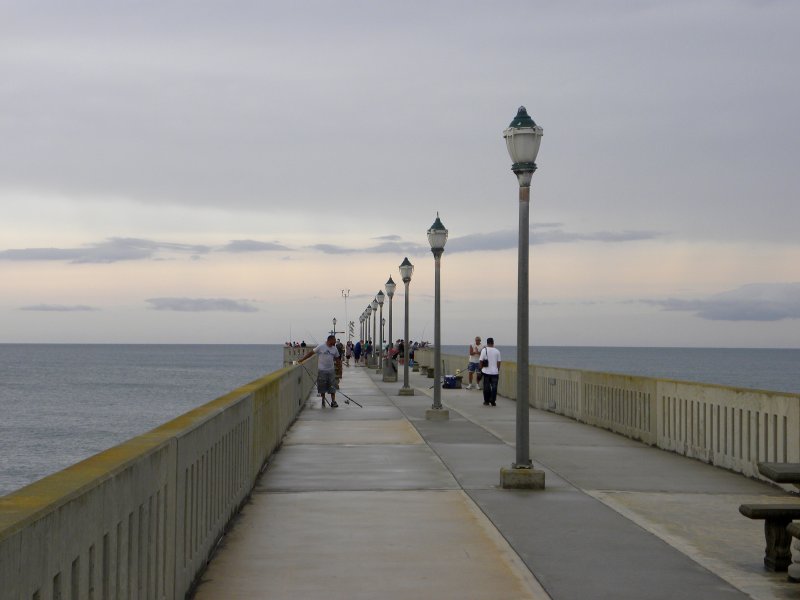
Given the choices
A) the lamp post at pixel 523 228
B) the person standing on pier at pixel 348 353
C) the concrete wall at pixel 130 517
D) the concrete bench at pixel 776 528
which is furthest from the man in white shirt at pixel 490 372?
the person standing on pier at pixel 348 353

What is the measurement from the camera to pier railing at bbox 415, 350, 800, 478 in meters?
12.9

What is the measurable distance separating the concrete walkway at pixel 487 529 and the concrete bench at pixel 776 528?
13cm

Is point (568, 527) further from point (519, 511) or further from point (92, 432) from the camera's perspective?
point (92, 432)

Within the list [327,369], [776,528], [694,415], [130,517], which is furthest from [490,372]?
[130,517]

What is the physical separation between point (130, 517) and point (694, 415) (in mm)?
11666

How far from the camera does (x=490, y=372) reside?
28.2m

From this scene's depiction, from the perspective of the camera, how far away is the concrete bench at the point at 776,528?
7996 millimetres

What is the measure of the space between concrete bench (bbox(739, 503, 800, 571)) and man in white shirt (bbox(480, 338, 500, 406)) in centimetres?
1972

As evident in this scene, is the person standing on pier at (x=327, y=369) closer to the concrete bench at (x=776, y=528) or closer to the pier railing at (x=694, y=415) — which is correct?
the pier railing at (x=694, y=415)

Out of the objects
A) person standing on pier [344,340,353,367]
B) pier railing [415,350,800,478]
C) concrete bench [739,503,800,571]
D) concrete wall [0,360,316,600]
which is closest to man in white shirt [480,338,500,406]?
pier railing [415,350,800,478]

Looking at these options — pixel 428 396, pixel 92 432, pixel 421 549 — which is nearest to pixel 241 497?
pixel 421 549

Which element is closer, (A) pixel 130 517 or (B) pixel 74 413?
(A) pixel 130 517

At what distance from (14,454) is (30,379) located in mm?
98643

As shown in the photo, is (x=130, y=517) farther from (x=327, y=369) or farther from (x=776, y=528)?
(x=327, y=369)
